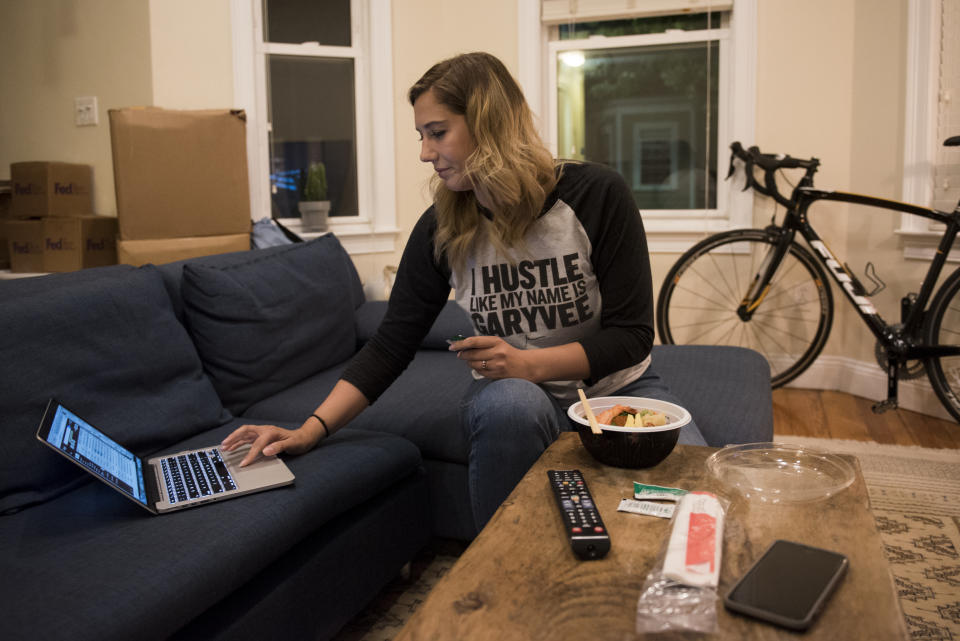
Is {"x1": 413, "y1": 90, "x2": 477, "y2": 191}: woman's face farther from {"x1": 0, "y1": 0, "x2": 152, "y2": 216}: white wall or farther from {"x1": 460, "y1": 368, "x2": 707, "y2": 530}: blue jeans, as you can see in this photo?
{"x1": 0, "y1": 0, "x2": 152, "y2": 216}: white wall

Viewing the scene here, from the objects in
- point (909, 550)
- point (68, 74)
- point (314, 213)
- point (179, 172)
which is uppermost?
point (68, 74)

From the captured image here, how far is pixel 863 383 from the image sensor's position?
3.37m

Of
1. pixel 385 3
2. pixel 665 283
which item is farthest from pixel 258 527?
pixel 385 3

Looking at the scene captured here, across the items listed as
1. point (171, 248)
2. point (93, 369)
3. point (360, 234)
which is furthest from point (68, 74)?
point (93, 369)

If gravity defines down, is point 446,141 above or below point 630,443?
above

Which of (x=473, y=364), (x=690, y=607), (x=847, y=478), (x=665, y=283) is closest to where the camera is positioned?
(x=690, y=607)

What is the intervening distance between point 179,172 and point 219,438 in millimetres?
1518

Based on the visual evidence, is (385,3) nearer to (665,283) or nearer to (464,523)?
(665,283)

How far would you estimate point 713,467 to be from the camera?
113 cm

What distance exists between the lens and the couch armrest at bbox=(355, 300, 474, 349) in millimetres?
2523

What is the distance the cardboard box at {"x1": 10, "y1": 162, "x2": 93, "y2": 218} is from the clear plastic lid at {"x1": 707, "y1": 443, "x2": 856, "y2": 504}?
2.77 m

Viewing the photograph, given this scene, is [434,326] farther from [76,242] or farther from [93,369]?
[76,242]

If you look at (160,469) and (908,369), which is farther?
(908,369)

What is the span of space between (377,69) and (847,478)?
119 inches
